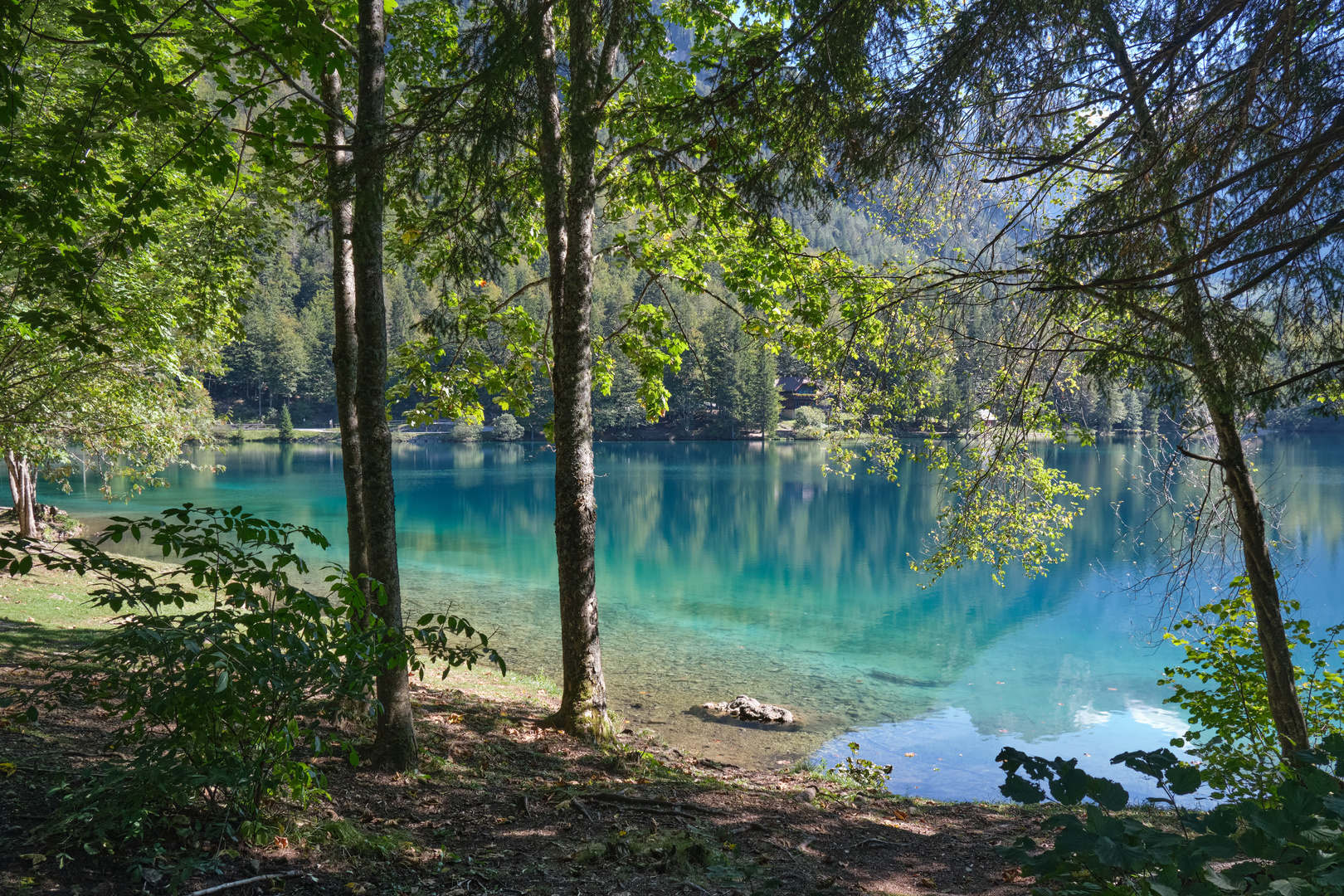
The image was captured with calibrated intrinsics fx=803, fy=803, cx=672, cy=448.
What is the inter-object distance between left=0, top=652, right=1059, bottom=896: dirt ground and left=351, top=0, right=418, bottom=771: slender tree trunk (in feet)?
0.98

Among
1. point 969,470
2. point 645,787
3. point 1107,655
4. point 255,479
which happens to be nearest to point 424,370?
point 645,787

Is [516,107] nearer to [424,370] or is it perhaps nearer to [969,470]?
[424,370]

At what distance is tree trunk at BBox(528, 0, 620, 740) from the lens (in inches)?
237

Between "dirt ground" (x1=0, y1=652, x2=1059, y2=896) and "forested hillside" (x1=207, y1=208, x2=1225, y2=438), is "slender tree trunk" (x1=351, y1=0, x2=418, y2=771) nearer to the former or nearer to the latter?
"dirt ground" (x1=0, y1=652, x2=1059, y2=896)

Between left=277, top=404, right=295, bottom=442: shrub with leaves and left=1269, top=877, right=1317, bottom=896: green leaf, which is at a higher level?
left=277, top=404, right=295, bottom=442: shrub with leaves

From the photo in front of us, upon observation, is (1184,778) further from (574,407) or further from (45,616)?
(45,616)

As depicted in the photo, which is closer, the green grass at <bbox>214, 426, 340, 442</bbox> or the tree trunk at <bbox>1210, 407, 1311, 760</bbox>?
the tree trunk at <bbox>1210, 407, 1311, 760</bbox>

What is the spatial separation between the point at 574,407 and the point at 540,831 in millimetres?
3267

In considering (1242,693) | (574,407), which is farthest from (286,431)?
(1242,693)

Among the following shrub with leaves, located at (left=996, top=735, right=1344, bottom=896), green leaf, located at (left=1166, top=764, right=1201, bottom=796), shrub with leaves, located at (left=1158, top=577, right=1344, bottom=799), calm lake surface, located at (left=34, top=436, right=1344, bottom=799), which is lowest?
calm lake surface, located at (left=34, top=436, right=1344, bottom=799)

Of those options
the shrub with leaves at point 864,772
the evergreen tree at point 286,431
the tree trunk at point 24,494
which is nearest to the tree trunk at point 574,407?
the shrub with leaves at point 864,772

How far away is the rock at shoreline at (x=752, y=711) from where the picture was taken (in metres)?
9.50

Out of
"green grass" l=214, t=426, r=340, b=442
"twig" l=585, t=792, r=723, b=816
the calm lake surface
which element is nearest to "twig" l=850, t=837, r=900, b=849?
"twig" l=585, t=792, r=723, b=816

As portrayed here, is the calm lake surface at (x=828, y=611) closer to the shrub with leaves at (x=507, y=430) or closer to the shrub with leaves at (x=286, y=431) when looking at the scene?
the shrub with leaves at (x=507, y=430)
